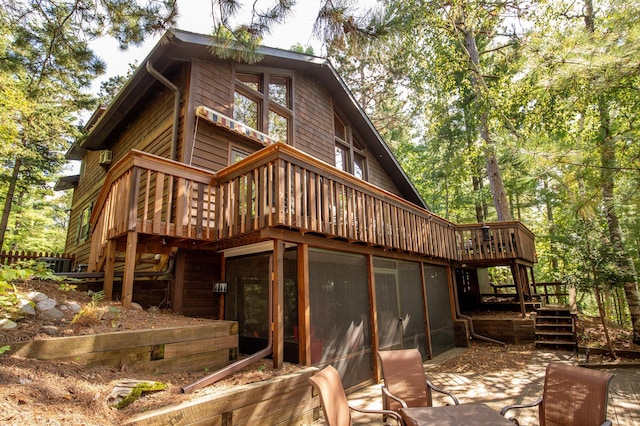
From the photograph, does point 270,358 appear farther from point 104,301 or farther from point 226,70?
point 226,70

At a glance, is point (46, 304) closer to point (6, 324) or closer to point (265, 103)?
point (6, 324)

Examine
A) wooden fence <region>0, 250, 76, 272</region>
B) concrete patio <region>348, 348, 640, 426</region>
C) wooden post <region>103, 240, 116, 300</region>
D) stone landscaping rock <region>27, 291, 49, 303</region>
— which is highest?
wooden fence <region>0, 250, 76, 272</region>

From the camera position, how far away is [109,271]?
4777 mm

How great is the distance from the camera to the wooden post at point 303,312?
184 inches

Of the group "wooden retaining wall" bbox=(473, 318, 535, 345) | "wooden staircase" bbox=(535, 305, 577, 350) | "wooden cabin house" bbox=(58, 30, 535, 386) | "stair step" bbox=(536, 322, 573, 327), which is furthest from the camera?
"wooden retaining wall" bbox=(473, 318, 535, 345)

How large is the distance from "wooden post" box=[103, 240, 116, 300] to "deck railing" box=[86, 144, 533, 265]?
188 millimetres

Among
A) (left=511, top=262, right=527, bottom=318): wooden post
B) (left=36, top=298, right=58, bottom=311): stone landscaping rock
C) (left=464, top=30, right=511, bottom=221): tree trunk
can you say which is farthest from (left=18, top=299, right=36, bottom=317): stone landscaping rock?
(left=464, top=30, right=511, bottom=221): tree trunk

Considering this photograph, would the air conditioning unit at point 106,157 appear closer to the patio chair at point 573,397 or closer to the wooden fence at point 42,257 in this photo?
the wooden fence at point 42,257

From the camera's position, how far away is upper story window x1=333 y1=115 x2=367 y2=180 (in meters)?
10.9

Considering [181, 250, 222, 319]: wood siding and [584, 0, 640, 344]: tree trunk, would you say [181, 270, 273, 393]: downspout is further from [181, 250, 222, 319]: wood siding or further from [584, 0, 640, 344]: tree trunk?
[584, 0, 640, 344]: tree trunk

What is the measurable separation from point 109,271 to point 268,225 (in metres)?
2.41

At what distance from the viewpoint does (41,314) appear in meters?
3.59

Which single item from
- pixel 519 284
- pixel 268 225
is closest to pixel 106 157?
pixel 268 225

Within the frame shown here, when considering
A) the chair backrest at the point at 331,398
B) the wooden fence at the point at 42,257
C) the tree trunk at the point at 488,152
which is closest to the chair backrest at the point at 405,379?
the chair backrest at the point at 331,398
